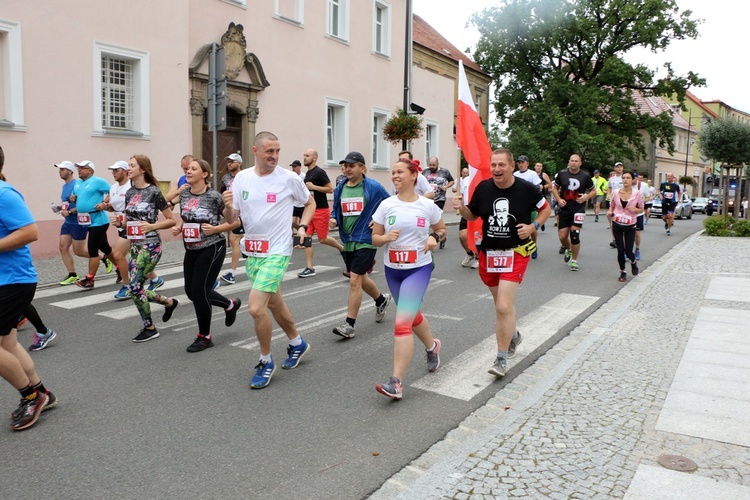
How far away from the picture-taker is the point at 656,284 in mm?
9930

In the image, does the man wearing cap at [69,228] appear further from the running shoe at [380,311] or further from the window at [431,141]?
the window at [431,141]

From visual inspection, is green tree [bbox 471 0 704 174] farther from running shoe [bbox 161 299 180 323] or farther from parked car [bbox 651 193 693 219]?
running shoe [bbox 161 299 180 323]

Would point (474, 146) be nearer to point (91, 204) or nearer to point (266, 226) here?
point (266, 226)

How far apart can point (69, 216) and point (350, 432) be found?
258 inches

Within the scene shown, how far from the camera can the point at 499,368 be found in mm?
5297

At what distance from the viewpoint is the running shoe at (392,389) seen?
15.2ft

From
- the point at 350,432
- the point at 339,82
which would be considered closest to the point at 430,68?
the point at 339,82

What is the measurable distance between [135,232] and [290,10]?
14062 millimetres

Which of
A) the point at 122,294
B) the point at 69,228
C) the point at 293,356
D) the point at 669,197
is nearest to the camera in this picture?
the point at 293,356

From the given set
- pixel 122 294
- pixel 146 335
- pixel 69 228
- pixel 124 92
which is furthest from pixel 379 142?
pixel 146 335

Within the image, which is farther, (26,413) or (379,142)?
(379,142)

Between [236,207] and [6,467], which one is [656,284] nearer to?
[236,207]

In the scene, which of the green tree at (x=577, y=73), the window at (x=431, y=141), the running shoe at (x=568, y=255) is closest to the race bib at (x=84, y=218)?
the running shoe at (x=568, y=255)

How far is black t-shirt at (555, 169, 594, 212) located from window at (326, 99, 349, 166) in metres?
11.0
